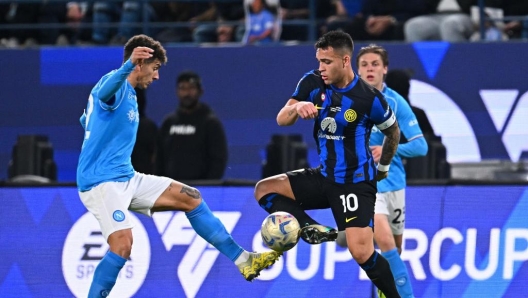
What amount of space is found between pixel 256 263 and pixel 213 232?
48 centimetres

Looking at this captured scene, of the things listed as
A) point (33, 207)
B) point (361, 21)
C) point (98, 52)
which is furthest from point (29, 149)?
point (361, 21)

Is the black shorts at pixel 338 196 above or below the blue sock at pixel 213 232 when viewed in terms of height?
above

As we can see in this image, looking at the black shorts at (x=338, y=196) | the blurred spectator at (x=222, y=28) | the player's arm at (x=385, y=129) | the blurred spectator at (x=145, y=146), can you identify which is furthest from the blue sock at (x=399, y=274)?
the blurred spectator at (x=222, y=28)

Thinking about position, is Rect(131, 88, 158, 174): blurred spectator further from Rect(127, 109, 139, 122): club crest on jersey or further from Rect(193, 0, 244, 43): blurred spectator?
Rect(127, 109, 139, 122): club crest on jersey

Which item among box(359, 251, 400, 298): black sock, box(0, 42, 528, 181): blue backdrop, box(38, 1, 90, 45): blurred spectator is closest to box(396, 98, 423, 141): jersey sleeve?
box(359, 251, 400, 298): black sock

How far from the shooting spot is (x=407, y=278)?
9.82 m

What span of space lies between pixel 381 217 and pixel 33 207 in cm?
320

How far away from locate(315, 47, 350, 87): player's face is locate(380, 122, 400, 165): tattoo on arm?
0.66 meters

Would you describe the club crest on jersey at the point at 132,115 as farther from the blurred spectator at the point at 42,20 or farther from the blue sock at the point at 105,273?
the blurred spectator at the point at 42,20

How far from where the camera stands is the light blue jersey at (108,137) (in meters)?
8.93

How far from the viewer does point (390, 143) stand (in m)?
9.20

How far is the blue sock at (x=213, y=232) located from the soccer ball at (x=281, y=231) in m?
0.58

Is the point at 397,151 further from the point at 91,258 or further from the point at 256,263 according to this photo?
the point at 91,258

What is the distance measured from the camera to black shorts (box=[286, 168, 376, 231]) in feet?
29.0
